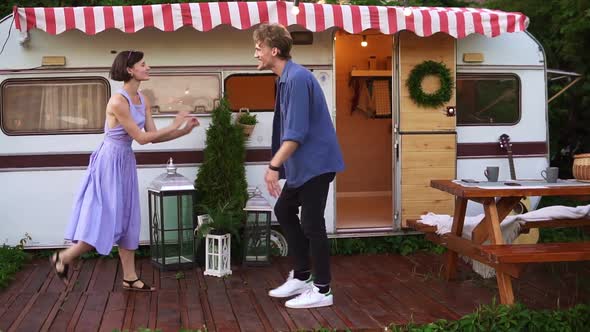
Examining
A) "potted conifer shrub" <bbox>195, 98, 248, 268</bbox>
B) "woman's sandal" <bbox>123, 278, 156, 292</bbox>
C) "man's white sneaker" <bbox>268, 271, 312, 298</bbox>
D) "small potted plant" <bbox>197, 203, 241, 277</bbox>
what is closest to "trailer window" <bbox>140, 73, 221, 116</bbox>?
"potted conifer shrub" <bbox>195, 98, 248, 268</bbox>

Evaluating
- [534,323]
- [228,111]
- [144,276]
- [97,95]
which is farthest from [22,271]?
[534,323]

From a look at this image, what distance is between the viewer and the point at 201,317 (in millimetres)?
4863

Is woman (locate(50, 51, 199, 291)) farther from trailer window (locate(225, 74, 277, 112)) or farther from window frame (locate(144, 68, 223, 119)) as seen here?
trailer window (locate(225, 74, 277, 112))

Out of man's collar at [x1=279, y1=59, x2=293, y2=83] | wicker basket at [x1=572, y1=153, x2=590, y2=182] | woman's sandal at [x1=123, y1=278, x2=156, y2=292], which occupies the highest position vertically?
man's collar at [x1=279, y1=59, x2=293, y2=83]

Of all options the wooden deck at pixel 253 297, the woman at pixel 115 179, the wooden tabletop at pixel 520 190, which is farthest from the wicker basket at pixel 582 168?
the woman at pixel 115 179

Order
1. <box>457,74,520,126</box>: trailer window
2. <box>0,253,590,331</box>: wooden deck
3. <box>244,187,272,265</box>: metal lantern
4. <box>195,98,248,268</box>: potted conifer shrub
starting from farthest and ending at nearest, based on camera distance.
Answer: <box>457,74,520,126</box>: trailer window, <box>195,98,248,268</box>: potted conifer shrub, <box>244,187,272,265</box>: metal lantern, <box>0,253,590,331</box>: wooden deck

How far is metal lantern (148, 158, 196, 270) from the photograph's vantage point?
6309mm

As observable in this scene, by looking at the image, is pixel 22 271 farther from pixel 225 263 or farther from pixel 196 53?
pixel 196 53

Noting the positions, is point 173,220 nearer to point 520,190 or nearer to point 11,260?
point 11,260

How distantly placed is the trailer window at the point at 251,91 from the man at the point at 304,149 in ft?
6.54

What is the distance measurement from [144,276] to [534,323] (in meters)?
3.15

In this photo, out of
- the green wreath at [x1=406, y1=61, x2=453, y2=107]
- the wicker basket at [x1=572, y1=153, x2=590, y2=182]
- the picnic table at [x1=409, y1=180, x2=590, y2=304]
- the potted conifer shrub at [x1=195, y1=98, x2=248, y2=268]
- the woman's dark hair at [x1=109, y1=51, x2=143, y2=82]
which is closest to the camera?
the picnic table at [x1=409, y1=180, x2=590, y2=304]

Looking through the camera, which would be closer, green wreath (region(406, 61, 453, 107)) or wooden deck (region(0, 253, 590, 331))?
wooden deck (region(0, 253, 590, 331))

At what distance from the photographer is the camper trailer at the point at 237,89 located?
258 inches
